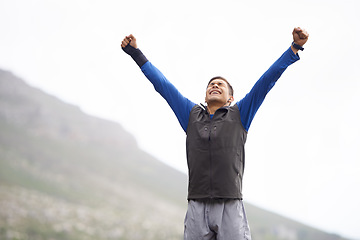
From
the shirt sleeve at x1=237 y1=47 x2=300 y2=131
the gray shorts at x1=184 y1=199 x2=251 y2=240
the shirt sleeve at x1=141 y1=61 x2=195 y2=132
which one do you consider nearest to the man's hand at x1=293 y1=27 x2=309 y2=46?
the shirt sleeve at x1=237 y1=47 x2=300 y2=131

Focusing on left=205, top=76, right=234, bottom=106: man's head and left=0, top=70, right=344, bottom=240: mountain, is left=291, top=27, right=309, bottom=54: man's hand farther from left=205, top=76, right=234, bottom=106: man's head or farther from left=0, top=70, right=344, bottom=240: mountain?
left=0, top=70, right=344, bottom=240: mountain

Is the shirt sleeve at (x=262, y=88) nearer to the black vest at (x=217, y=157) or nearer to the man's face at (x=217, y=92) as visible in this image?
the black vest at (x=217, y=157)

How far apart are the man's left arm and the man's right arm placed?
2.03ft

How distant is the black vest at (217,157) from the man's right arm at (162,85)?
0.35 metres

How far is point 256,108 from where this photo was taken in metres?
4.03

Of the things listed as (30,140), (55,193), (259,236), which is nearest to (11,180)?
(55,193)

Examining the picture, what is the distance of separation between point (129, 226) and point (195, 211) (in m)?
49.1

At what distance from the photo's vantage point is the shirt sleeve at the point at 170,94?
4332 mm

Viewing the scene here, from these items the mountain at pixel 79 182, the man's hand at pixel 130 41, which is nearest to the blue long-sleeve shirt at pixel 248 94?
the man's hand at pixel 130 41

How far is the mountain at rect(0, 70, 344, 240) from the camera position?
153ft

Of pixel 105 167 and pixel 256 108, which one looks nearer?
pixel 256 108

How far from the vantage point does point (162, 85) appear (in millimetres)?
4441

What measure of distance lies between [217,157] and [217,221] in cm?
60

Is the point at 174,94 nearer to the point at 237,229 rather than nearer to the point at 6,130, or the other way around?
the point at 237,229
